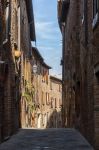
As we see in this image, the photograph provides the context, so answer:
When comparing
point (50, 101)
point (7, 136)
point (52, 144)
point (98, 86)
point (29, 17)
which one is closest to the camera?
point (98, 86)

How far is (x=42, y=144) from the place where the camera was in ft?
50.3

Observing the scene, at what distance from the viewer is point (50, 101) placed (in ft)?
210

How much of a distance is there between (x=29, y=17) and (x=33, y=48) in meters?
5.36

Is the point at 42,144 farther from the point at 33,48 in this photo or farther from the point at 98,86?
the point at 33,48

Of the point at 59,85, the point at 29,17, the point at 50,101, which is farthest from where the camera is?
the point at 59,85

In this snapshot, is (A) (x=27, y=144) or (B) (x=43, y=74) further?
(B) (x=43, y=74)

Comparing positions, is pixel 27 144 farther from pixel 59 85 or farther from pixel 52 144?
pixel 59 85

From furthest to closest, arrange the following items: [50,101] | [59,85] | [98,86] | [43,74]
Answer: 1. [59,85]
2. [50,101]
3. [43,74]
4. [98,86]

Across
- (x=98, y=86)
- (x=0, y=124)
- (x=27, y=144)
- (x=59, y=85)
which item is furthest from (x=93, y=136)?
(x=59, y=85)

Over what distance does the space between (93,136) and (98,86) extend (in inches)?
59.9

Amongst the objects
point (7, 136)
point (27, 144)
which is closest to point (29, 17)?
point (7, 136)

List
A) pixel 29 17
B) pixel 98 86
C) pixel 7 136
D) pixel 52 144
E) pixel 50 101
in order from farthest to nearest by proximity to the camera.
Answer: pixel 50 101
pixel 29 17
pixel 7 136
pixel 52 144
pixel 98 86

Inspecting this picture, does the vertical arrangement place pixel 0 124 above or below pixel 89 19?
below

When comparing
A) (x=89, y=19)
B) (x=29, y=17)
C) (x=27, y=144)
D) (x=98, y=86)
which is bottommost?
(x=27, y=144)
